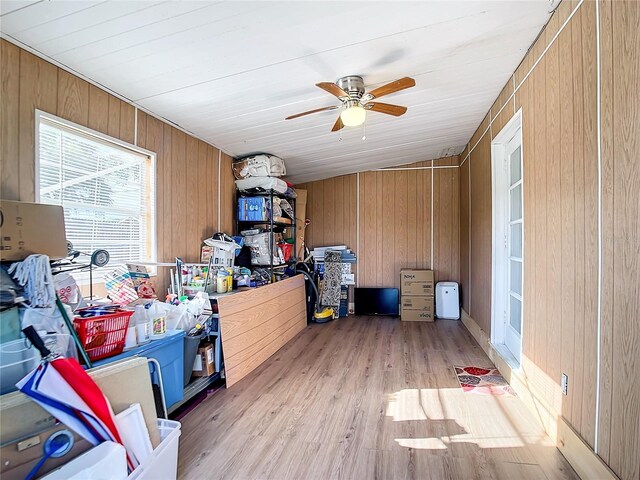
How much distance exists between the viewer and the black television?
5.61 meters

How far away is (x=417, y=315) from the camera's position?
5246 millimetres

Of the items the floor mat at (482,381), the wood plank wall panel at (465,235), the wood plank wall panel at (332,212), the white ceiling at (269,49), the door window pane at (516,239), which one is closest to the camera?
the white ceiling at (269,49)

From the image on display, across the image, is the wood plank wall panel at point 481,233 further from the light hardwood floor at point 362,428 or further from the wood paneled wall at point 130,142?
the wood paneled wall at point 130,142

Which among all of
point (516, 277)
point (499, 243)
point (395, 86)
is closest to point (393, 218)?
point (499, 243)

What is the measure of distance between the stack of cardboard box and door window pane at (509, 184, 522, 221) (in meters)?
2.23

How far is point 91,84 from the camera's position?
2285mm

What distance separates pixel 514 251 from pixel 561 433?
1692 millimetres

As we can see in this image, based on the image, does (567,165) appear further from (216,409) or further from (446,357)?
(216,409)

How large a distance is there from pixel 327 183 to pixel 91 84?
416 centimetres

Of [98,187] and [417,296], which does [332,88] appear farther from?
[417,296]

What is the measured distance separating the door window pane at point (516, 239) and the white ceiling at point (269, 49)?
137 centimetres

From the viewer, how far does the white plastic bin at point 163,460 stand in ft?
4.50

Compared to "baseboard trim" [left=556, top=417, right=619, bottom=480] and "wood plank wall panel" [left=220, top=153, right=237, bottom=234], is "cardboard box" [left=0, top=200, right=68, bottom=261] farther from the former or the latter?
"baseboard trim" [left=556, top=417, right=619, bottom=480]

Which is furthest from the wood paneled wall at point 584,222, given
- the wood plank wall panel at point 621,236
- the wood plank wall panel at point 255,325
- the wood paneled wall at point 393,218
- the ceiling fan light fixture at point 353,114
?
the wood paneled wall at point 393,218
